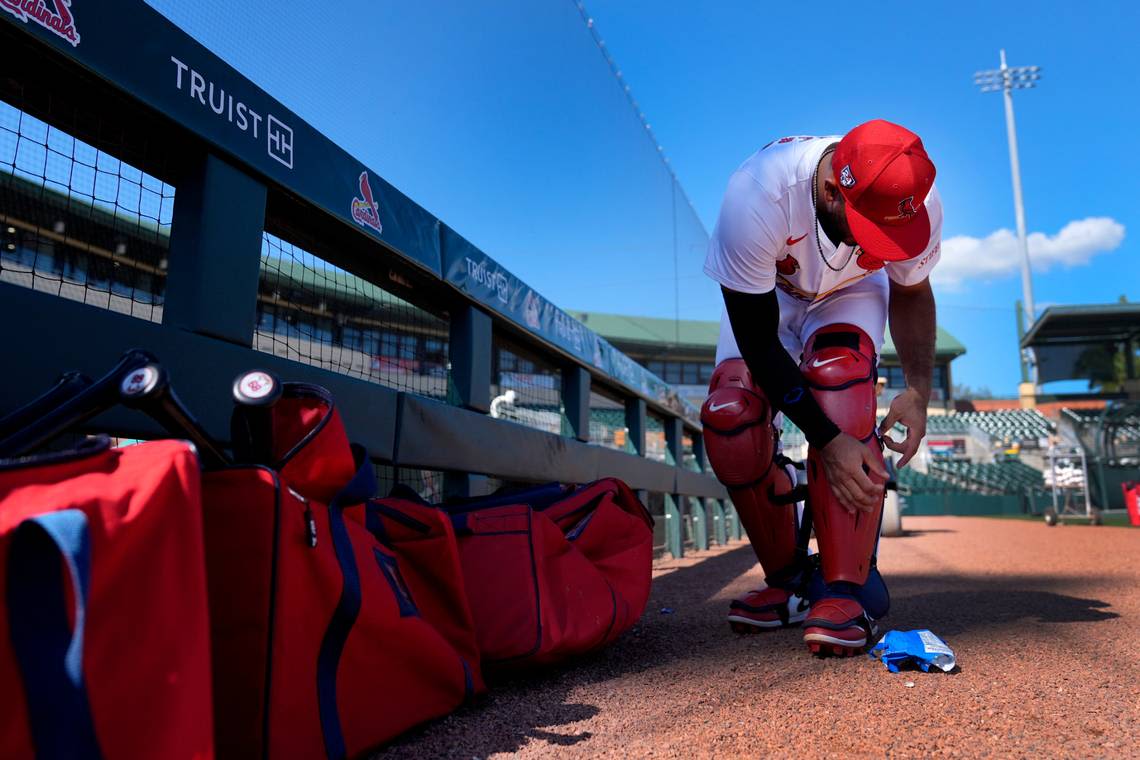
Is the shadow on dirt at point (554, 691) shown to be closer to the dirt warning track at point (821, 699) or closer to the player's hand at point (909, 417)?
the dirt warning track at point (821, 699)

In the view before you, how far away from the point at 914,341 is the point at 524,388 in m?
2.51

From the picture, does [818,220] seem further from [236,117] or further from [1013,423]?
[1013,423]

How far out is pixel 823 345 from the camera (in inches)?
71.8

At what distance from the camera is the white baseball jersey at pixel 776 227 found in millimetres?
1623

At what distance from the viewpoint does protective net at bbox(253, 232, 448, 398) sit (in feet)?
6.76

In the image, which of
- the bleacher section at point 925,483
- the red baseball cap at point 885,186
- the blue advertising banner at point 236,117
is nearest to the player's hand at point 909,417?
the red baseball cap at point 885,186

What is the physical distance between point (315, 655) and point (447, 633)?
394mm

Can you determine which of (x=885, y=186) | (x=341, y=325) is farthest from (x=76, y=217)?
→ (x=885, y=186)

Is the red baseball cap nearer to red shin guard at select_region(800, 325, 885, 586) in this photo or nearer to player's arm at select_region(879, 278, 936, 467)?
red shin guard at select_region(800, 325, 885, 586)

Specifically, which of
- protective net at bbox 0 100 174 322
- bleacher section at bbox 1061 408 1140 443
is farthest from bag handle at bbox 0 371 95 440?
bleacher section at bbox 1061 408 1140 443

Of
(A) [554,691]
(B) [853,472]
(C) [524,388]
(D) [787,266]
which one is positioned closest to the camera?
(A) [554,691]

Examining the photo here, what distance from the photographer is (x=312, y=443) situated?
3.19 feet

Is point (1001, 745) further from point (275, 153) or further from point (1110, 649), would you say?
point (275, 153)

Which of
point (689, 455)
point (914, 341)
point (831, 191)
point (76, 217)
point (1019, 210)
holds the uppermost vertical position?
point (1019, 210)
